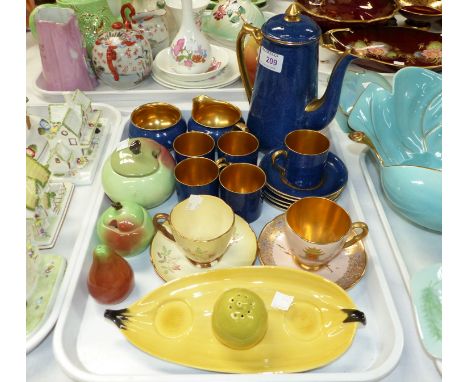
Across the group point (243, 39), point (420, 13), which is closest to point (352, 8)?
point (420, 13)

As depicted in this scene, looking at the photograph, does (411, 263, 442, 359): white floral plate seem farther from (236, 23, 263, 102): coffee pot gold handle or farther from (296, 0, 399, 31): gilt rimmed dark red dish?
(296, 0, 399, 31): gilt rimmed dark red dish

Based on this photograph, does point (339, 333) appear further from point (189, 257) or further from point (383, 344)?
point (189, 257)

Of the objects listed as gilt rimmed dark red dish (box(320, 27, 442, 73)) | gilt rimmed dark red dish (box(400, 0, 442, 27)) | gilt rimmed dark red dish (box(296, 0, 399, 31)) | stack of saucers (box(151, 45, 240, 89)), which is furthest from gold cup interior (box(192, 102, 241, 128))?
gilt rimmed dark red dish (box(400, 0, 442, 27))

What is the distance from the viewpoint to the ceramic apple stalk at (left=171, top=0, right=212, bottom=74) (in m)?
1.03

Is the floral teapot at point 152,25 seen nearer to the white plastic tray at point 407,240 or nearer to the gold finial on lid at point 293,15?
the gold finial on lid at point 293,15

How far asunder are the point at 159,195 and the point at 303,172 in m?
0.26

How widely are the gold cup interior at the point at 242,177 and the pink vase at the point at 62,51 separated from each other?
1.55 feet

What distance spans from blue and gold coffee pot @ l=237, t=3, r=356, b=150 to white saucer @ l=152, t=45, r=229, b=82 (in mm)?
206

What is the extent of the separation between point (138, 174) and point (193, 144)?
0.15 meters

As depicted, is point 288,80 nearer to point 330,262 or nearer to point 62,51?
point 330,262

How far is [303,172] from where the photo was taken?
77cm

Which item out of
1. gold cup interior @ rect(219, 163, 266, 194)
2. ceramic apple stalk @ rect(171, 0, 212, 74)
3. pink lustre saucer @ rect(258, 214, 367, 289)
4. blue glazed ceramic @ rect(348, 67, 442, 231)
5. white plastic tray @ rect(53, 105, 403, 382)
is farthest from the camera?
ceramic apple stalk @ rect(171, 0, 212, 74)

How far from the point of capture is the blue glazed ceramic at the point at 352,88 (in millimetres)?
884

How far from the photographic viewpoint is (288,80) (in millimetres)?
777
